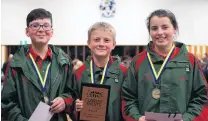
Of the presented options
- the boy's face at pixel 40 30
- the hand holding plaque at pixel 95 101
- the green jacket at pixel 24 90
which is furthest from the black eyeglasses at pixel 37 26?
the hand holding plaque at pixel 95 101

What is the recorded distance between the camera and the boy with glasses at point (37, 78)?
206 cm

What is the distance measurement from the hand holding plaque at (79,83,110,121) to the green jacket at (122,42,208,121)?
15 centimetres

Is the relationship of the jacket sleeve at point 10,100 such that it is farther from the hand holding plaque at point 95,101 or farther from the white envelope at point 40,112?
the hand holding plaque at point 95,101

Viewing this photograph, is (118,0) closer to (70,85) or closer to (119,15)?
(119,15)

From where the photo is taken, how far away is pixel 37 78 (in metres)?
2.11

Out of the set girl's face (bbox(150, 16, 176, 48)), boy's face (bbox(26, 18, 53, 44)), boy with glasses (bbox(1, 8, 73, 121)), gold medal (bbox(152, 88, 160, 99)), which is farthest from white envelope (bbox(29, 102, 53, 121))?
girl's face (bbox(150, 16, 176, 48))

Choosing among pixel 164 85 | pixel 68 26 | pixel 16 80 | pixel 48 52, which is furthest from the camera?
pixel 68 26

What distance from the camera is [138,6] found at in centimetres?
838

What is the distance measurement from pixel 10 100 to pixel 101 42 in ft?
2.53

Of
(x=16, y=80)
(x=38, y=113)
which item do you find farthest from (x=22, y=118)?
(x=16, y=80)

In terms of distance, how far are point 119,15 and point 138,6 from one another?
1.99 feet

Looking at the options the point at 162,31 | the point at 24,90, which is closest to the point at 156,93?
the point at 162,31

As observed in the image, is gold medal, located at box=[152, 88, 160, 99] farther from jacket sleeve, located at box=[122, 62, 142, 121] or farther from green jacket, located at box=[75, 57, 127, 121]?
green jacket, located at box=[75, 57, 127, 121]

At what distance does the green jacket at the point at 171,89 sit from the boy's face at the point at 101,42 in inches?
11.5
